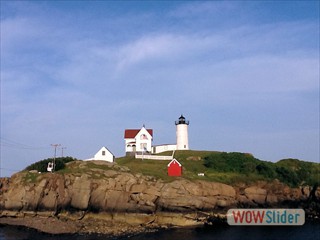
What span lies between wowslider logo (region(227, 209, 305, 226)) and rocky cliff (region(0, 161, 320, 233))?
1.25 meters

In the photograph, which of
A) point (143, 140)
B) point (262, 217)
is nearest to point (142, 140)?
point (143, 140)

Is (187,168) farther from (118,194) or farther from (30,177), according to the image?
(30,177)

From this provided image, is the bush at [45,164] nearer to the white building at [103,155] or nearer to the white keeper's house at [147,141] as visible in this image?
the white building at [103,155]

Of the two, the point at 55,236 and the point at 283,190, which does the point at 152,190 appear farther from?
the point at 283,190

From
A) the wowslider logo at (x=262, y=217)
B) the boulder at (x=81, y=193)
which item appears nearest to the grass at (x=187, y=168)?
the wowslider logo at (x=262, y=217)

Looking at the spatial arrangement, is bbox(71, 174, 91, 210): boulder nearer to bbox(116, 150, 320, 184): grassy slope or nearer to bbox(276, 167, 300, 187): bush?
bbox(116, 150, 320, 184): grassy slope

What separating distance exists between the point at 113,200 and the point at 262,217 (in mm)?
21376

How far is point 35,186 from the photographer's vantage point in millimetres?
51906

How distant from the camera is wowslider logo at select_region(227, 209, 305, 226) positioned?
51.0m

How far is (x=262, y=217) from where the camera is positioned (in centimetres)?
5222

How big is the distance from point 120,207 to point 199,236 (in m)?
12.2

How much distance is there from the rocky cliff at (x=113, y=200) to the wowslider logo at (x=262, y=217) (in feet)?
4.09

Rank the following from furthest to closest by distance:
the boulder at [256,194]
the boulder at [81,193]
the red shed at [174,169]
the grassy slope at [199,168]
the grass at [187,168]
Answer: the red shed at [174,169] → the grassy slope at [199,168] → the grass at [187,168] → the boulder at [256,194] → the boulder at [81,193]

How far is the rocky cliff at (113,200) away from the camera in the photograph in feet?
161
